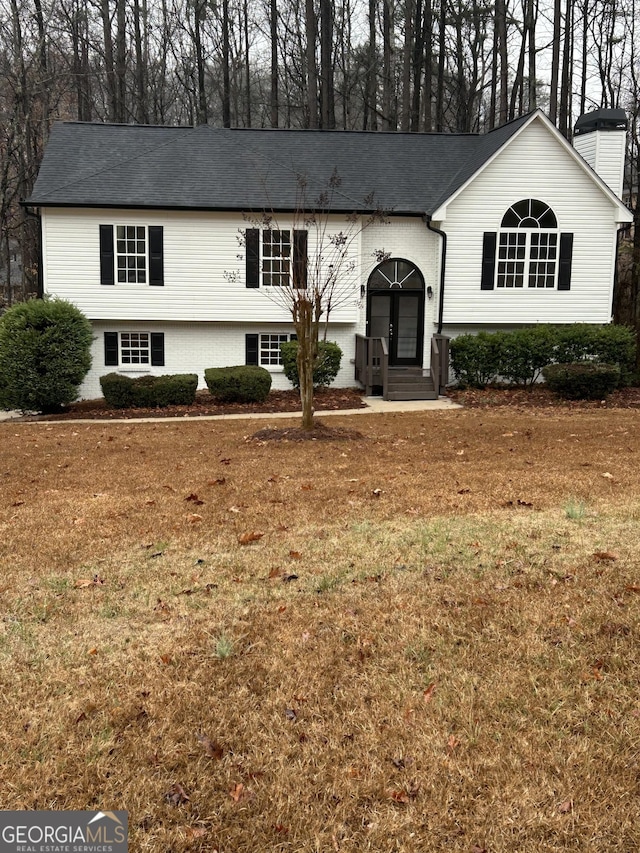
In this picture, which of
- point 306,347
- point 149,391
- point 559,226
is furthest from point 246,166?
point 306,347

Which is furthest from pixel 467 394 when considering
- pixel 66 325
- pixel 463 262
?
pixel 66 325

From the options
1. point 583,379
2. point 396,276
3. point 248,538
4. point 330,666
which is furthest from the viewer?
point 396,276

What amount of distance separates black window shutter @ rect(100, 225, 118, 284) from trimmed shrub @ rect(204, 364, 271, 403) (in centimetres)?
420

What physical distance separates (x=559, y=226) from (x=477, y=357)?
4.56 m

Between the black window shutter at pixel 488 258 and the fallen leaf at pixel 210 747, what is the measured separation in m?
19.0

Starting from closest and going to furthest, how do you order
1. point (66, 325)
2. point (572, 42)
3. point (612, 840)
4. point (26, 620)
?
point (612, 840)
point (26, 620)
point (66, 325)
point (572, 42)

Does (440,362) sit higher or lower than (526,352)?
lower

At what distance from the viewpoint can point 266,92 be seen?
38.2 meters

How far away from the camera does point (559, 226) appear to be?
2083 centimetres

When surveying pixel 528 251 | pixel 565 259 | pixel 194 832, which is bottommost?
pixel 194 832

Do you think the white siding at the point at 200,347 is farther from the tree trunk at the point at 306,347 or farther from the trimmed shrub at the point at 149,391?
the tree trunk at the point at 306,347

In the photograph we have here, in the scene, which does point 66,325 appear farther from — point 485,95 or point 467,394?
point 485,95

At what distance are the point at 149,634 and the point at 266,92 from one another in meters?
38.5

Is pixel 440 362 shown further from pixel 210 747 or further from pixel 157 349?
pixel 210 747
